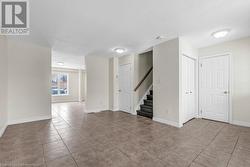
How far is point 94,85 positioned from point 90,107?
3.29 ft

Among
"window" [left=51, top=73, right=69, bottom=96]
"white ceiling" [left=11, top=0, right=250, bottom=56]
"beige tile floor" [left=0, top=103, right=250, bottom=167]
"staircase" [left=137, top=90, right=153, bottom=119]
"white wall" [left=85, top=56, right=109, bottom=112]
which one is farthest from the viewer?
"window" [left=51, top=73, right=69, bottom=96]

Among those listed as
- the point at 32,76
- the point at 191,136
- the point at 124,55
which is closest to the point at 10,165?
the point at 32,76

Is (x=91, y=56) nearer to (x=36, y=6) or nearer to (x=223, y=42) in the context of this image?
(x=36, y=6)

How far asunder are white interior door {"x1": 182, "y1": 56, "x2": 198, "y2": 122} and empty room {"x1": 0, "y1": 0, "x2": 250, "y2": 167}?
0.10 ft

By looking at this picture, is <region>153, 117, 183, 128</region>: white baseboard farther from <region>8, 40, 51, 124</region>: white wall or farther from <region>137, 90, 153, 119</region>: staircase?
<region>8, 40, 51, 124</region>: white wall

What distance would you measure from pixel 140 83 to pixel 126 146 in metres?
3.05

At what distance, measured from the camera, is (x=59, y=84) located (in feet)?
30.0

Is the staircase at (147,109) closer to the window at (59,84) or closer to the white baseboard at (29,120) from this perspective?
the white baseboard at (29,120)

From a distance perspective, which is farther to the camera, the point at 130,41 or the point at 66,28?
the point at 130,41

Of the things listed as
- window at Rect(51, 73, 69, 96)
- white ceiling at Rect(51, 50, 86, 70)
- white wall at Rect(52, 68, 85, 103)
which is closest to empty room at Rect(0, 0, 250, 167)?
white ceiling at Rect(51, 50, 86, 70)

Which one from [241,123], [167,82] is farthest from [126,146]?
[241,123]

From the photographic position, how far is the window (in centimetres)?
891

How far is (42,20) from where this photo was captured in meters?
2.52

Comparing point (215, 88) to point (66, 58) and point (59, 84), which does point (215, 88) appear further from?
point (59, 84)
